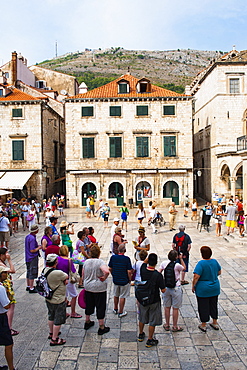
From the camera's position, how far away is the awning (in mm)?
25328

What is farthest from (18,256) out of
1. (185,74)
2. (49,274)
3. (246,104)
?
(185,74)

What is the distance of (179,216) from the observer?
22.5 metres

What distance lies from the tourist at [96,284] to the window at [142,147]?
894 inches

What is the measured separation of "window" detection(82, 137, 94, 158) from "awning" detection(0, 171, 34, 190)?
16.3 ft

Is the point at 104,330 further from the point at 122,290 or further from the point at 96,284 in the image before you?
the point at 96,284

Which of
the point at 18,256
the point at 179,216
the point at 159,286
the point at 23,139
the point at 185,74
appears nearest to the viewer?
the point at 159,286

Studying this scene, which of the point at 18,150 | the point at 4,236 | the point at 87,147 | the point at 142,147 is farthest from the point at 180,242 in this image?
the point at 18,150

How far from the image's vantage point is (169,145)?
27906mm

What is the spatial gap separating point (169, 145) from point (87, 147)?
24.1 feet

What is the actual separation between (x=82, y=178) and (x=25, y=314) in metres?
21.9

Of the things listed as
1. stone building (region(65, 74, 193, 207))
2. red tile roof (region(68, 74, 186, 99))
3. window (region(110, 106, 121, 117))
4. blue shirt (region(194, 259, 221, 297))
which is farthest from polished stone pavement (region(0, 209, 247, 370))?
red tile roof (region(68, 74, 186, 99))

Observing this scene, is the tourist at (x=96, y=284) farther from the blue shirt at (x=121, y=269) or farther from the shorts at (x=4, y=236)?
the shorts at (x=4, y=236)

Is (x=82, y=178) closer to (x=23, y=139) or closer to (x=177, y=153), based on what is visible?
(x=23, y=139)

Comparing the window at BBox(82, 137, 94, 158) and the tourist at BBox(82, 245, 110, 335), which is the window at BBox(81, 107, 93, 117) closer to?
the window at BBox(82, 137, 94, 158)
